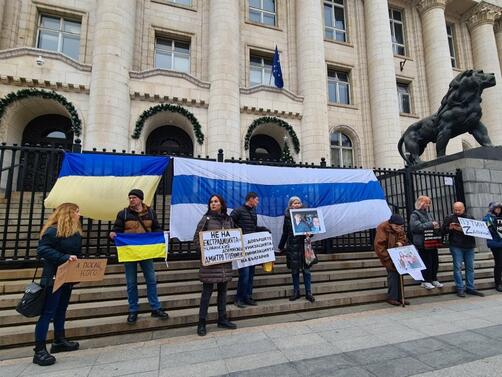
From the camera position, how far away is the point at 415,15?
22.5 meters

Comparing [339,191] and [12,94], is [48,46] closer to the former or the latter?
[12,94]

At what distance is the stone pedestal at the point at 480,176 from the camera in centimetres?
934

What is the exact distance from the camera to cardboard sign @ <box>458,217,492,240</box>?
20.2 feet

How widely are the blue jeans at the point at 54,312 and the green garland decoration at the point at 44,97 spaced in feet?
36.9

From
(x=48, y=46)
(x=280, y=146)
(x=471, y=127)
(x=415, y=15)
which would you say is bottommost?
(x=471, y=127)

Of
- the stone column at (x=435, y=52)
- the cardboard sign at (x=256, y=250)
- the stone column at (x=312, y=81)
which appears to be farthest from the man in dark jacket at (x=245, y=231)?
the stone column at (x=435, y=52)

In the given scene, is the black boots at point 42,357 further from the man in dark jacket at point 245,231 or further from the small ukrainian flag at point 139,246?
the man in dark jacket at point 245,231

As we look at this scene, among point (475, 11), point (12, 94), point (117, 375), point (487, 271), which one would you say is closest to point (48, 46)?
point (12, 94)

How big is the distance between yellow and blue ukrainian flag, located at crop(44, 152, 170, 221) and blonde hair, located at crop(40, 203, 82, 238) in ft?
6.33

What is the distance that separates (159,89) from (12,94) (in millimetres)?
5869

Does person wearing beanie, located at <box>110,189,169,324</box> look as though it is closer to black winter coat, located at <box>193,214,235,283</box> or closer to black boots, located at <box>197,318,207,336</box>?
black boots, located at <box>197,318,207,336</box>

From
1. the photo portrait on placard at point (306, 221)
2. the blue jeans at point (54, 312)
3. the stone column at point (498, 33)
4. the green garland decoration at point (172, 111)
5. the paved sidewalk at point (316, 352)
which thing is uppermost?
the stone column at point (498, 33)

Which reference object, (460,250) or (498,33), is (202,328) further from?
(498,33)

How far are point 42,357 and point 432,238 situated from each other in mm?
6711
